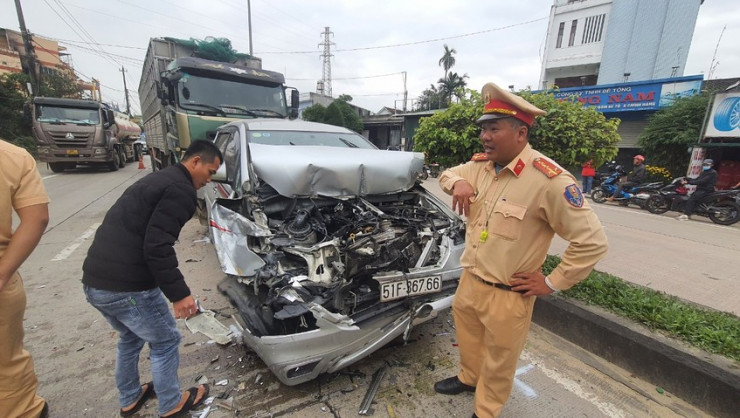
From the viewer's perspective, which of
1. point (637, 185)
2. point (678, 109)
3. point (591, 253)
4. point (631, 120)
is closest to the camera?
point (591, 253)

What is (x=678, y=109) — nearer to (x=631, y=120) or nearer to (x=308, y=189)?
(x=631, y=120)

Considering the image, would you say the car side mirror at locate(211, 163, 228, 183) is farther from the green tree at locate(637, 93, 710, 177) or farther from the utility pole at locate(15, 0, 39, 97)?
the utility pole at locate(15, 0, 39, 97)

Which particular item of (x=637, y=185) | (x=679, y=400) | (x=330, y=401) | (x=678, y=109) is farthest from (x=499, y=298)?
(x=678, y=109)

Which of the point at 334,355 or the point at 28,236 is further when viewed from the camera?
the point at 334,355

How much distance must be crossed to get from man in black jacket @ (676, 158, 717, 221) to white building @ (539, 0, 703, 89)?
11.7 metres

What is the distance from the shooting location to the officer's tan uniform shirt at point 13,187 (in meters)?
1.58

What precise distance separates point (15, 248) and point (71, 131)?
13158mm

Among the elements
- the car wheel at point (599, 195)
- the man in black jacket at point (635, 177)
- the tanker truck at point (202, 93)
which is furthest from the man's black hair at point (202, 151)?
the car wheel at point (599, 195)

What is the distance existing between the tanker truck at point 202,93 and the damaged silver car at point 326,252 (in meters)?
3.45

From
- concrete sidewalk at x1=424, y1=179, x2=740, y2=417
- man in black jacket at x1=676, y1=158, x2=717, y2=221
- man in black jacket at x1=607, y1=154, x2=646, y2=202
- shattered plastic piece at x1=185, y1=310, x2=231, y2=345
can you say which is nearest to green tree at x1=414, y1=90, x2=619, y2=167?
concrete sidewalk at x1=424, y1=179, x2=740, y2=417

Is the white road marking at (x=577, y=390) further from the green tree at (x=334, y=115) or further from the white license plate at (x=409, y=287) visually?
the green tree at (x=334, y=115)

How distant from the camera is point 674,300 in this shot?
2961mm

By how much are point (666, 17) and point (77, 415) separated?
25.8 m

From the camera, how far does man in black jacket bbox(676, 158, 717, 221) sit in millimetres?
7852
